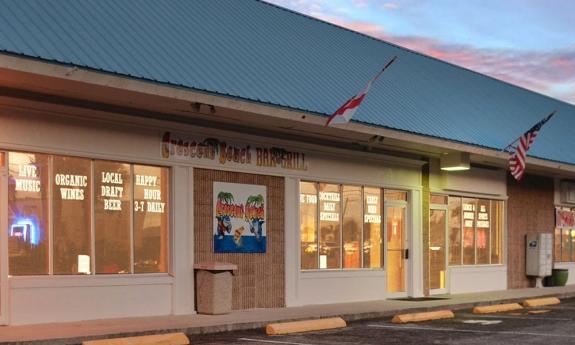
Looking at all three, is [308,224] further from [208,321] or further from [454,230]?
[454,230]

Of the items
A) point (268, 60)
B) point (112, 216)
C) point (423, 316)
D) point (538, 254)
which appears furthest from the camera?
point (538, 254)

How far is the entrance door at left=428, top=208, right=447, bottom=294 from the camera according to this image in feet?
74.1

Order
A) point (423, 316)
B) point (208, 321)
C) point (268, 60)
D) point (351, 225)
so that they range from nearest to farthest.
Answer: point (208, 321)
point (423, 316)
point (268, 60)
point (351, 225)

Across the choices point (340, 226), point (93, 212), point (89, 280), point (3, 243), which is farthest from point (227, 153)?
point (3, 243)

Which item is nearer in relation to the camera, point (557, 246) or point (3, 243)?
point (3, 243)

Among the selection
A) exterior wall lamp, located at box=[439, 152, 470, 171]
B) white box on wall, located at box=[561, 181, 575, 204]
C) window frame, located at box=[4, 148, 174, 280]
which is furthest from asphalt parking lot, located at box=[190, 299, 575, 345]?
white box on wall, located at box=[561, 181, 575, 204]

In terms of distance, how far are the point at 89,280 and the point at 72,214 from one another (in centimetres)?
119

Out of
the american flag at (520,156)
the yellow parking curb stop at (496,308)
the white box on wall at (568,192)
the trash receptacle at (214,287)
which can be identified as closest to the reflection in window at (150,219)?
the trash receptacle at (214,287)

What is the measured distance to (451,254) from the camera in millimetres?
23484

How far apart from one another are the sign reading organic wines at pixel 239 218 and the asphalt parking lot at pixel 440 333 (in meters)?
2.86

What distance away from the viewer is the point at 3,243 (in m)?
13.3

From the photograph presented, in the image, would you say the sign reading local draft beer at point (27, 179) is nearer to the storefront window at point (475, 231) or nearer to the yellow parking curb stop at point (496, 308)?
the yellow parking curb stop at point (496, 308)

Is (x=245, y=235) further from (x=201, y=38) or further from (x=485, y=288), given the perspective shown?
(x=485, y=288)

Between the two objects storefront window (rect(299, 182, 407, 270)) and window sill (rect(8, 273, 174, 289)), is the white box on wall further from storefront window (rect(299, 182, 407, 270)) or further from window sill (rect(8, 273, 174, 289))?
window sill (rect(8, 273, 174, 289))
